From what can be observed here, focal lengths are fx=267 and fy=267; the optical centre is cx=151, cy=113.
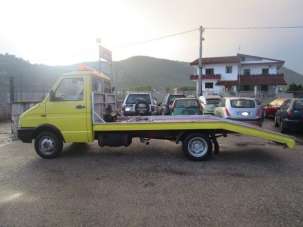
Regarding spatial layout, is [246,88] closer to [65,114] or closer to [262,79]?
[262,79]

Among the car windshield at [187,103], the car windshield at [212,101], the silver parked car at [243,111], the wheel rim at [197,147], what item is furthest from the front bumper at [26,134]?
the car windshield at [212,101]

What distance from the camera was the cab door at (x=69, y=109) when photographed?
701cm

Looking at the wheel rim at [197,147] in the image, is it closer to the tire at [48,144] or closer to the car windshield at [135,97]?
the tire at [48,144]

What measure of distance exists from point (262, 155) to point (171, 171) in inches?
120

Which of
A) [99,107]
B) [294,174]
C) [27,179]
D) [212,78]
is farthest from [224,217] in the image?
[212,78]

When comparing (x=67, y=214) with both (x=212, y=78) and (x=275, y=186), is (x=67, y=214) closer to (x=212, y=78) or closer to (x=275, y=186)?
(x=275, y=186)

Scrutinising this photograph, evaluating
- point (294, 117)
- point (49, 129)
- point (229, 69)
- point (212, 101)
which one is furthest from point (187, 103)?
point (229, 69)

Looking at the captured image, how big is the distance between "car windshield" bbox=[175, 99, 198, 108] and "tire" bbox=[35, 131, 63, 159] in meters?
6.43

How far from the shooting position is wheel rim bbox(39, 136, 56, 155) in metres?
7.19

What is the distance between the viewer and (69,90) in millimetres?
7133

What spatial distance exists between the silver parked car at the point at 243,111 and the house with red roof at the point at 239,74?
109 ft

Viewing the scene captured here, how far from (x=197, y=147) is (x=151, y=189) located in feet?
7.80

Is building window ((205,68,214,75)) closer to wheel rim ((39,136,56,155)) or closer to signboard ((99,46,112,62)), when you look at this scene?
signboard ((99,46,112,62))

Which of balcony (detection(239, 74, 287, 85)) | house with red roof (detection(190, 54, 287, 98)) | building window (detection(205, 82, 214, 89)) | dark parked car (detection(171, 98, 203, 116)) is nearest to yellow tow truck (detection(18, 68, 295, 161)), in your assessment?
dark parked car (detection(171, 98, 203, 116))
